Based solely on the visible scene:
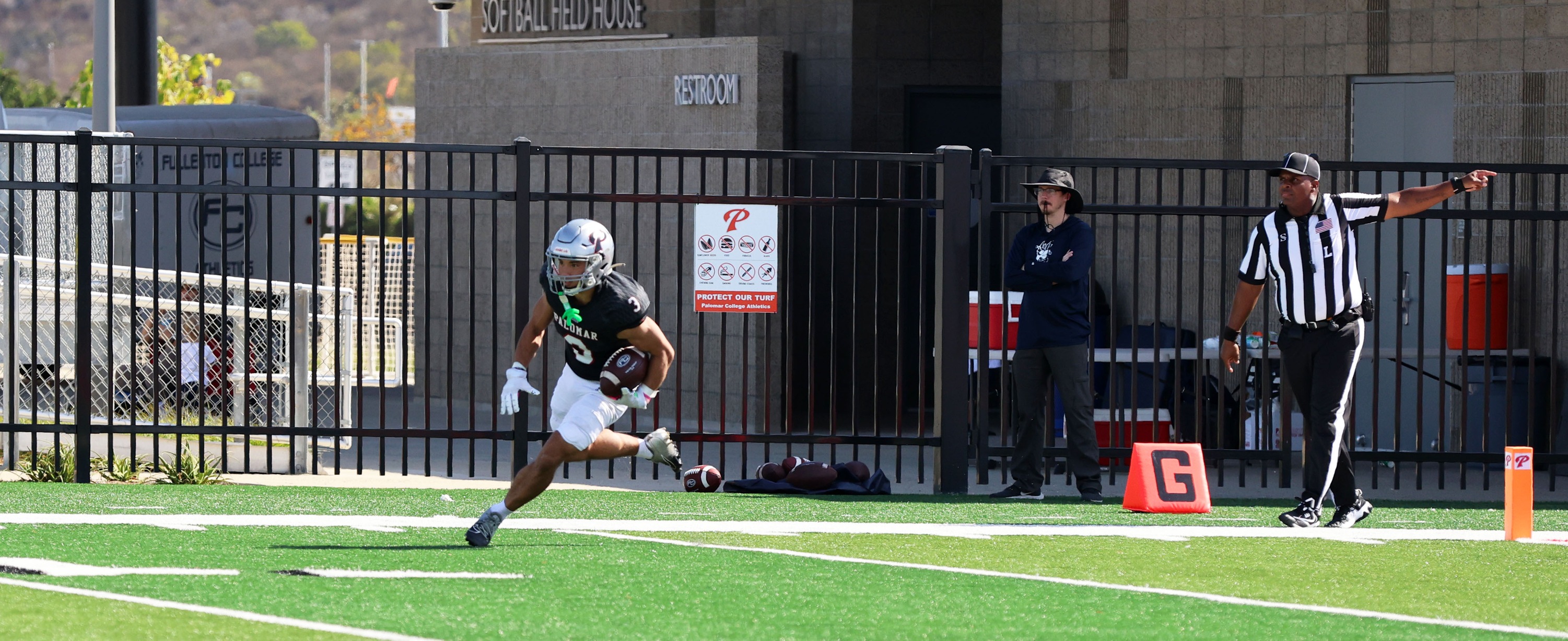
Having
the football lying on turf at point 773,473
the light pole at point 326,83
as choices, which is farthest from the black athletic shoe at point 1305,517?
the light pole at point 326,83

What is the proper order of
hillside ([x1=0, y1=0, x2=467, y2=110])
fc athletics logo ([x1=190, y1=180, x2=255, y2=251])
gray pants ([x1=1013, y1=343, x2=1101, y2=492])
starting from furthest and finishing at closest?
1. hillside ([x1=0, y1=0, x2=467, y2=110])
2. fc athletics logo ([x1=190, y1=180, x2=255, y2=251])
3. gray pants ([x1=1013, y1=343, x2=1101, y2=492])

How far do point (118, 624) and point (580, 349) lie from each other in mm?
2545

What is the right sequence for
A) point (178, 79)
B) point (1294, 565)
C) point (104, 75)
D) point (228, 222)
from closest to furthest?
point (1294, 565)
point (104, 75)
point (228, 222)
point (178, 79)

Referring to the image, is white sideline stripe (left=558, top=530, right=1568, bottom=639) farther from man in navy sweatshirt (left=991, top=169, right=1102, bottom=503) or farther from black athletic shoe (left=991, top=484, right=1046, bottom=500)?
black athletic shoe (left=991, top=484, right=1046, bottom=500)

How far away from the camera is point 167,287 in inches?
597

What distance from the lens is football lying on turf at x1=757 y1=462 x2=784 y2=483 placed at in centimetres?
1150

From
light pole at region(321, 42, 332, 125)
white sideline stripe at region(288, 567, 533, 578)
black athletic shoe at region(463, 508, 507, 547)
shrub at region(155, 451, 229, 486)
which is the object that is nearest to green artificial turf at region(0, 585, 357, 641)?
white sideline stripe at region(288, 567, 533, 578)

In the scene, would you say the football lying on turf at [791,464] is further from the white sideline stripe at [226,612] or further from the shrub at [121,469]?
the white sideline stripe at [226,612]

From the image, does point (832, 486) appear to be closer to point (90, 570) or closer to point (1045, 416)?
point (1045, 416)

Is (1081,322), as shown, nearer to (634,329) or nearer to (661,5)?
(634,329)

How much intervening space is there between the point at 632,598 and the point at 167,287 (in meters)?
9.06

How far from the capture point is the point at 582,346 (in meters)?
8.43

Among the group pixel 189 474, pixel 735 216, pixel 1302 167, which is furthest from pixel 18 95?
pixel 1302 167

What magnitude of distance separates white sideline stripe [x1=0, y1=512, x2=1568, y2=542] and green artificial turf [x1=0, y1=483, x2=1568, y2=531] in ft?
0.54
